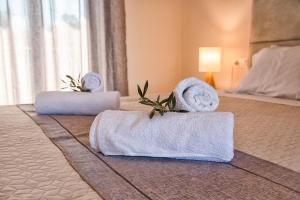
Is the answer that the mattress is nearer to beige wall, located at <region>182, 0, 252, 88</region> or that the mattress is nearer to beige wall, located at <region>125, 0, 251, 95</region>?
beige wall, located at <region>182, 0, 252, 88</region>

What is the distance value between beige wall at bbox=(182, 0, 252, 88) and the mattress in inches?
79.0

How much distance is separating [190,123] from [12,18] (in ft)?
8.72

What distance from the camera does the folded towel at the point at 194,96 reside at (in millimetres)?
782

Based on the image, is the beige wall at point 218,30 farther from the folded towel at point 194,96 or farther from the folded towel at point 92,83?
the folded towel at point 194,96

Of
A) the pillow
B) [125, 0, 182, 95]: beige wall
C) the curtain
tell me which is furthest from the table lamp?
the curtain

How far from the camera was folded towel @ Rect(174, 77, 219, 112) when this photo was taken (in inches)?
30.8

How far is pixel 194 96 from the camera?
0.79 metres

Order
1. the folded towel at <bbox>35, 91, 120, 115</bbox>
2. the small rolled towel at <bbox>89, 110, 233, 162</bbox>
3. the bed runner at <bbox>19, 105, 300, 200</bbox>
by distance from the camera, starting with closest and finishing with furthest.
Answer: the bed runner at <bbox>19, 105, 300, 200</bbox> → the small rolled towel at <bbox>89, 110, 233, 162</bbox> → the folded towel at <bbox>35, 91, 120, 115</bbox>

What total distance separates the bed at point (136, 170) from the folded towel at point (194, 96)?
158 mm

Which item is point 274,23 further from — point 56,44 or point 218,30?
point 56,44

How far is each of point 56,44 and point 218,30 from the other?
1.79 m

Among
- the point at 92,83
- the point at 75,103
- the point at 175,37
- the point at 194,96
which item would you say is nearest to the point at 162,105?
the point at 194,96

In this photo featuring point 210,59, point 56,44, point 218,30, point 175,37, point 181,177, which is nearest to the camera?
point 181,177

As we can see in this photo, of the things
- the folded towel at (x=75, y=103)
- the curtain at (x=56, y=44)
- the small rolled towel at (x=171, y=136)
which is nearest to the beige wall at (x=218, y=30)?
the curtain at (x=56, y=44)
